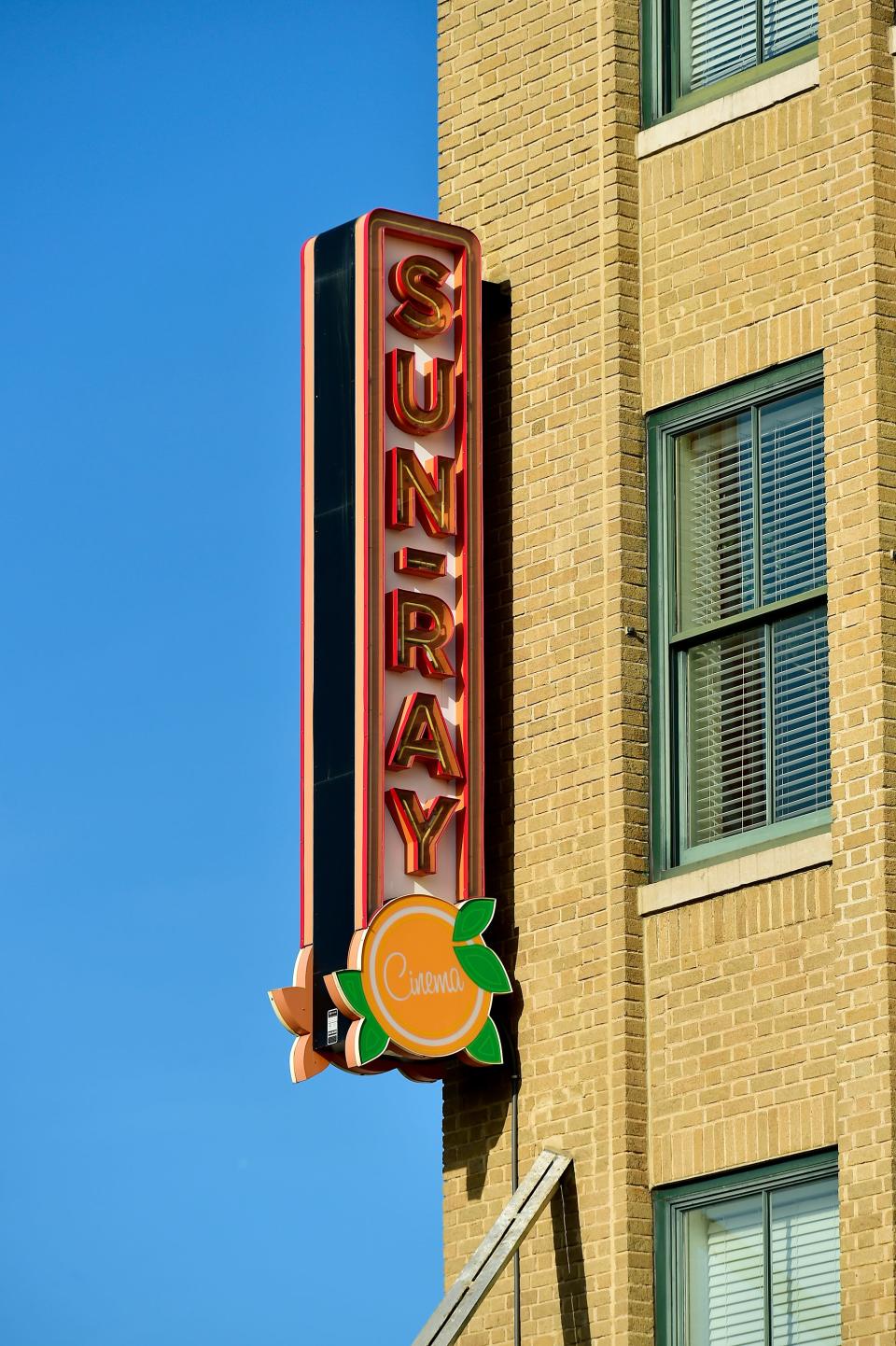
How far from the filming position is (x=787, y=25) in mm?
17734

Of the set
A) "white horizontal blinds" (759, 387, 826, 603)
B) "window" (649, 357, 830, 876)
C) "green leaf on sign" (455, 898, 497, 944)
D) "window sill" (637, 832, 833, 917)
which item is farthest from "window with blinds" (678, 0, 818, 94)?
"green leaf on sign" (455, 898, 497, 944)

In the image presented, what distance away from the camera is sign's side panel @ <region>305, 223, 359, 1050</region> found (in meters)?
17.3

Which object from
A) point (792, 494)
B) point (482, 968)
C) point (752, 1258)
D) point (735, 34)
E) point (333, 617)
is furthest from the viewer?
point (735, 34)

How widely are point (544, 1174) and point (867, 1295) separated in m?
2.58

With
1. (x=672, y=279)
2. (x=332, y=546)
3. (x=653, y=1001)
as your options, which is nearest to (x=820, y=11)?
(x=672, y=279)

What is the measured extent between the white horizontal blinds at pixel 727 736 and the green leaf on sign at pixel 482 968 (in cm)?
142

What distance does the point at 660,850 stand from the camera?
55.8ft

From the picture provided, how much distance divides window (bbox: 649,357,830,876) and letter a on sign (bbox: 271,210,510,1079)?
4.07ft

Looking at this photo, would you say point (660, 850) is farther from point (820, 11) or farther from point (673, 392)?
point (820, 11)

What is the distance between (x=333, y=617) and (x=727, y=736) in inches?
103

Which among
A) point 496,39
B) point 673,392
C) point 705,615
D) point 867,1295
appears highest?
point 496,39

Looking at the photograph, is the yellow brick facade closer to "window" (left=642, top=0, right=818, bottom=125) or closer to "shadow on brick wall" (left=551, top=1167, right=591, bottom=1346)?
"shadow on brick wall" (left=551, top=1167, right=591, bottom=1346)

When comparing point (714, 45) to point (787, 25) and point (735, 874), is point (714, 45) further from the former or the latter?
point (735, 874)

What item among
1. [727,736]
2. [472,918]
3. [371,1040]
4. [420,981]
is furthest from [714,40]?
[371,1040]
